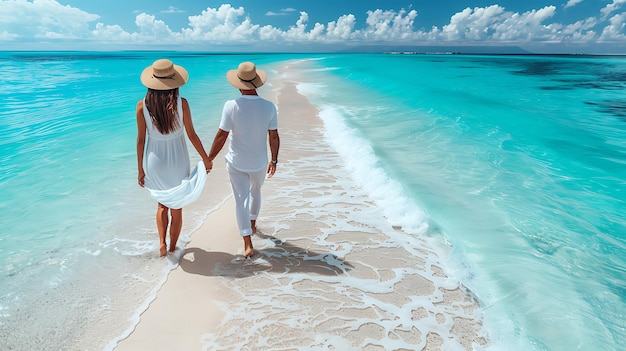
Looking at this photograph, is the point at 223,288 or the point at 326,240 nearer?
the point at 223,288

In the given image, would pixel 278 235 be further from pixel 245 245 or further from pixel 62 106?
pixel 62 106

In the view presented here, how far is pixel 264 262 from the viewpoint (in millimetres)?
3926

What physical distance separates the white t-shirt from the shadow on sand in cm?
100

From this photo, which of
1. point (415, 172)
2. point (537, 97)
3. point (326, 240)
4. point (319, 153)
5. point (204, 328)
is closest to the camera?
point (204, 328)

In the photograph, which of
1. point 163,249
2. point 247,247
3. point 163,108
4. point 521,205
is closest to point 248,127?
point 163,108

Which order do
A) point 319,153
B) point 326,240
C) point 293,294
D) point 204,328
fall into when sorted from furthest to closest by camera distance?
1. point 319,153
2. point 326,240
3. point 293,294
4. point 204,328

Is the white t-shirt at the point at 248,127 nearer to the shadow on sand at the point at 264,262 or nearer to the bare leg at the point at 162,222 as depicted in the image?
the bare leg at the point at 162,222

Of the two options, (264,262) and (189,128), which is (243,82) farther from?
(264,262)

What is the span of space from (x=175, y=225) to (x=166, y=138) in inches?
39.6

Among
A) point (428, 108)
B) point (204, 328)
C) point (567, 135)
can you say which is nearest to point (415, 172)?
point (204, 328)

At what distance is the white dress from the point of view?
335 cm

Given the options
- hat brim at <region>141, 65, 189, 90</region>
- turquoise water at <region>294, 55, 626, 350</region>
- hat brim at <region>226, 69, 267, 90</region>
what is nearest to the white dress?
hat brim at <region>141, 65, 189, 90</region>

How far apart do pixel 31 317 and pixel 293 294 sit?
218cm

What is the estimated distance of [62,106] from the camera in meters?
15.6
